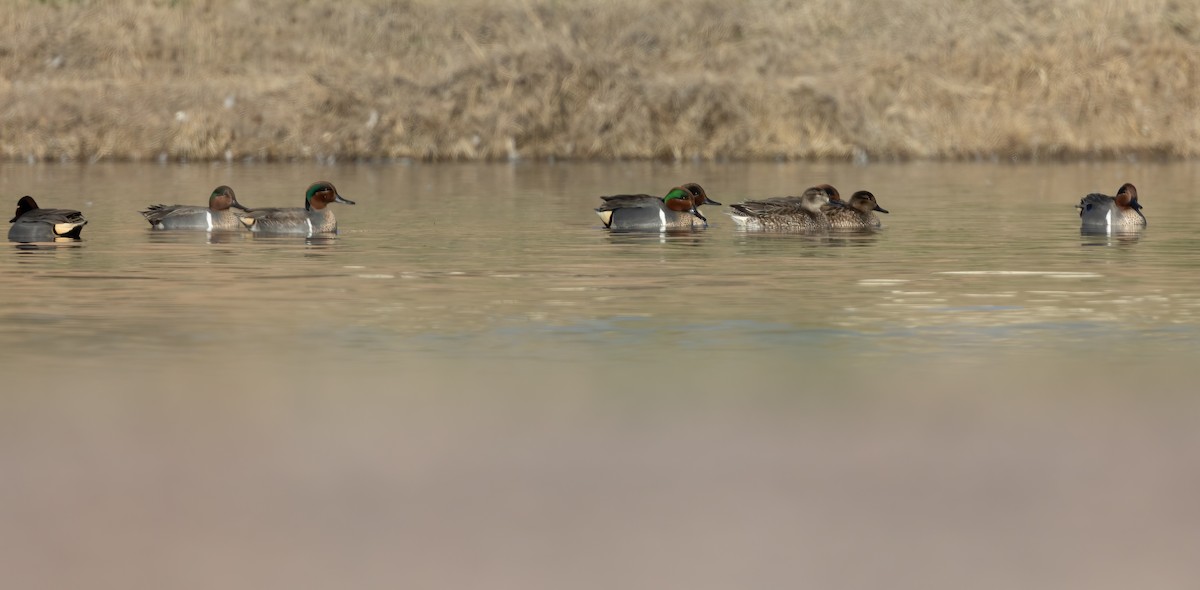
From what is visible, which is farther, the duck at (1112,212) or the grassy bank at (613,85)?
the grassy bank at (613,85)

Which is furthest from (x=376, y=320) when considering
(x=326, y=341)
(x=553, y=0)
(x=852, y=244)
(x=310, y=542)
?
(x=553, y=0)

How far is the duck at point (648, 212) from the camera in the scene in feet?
69.1

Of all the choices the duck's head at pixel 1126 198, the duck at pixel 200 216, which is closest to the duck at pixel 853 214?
the duck's head at pixel 1126 198

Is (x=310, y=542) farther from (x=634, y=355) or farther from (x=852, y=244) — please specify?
(x=852, y=244)

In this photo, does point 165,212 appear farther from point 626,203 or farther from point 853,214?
point 853,214

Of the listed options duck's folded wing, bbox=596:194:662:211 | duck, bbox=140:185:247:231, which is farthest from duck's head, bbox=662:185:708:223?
duck, bbox=140:185:247:231

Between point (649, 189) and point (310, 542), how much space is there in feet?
74.7

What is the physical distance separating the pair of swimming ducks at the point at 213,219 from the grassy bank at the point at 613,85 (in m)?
16.3

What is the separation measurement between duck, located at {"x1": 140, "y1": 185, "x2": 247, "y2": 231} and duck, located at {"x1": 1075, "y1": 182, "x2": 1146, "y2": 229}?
29.1 feet

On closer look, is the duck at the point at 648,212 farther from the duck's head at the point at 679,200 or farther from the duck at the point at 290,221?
the duck at the point at 290,221

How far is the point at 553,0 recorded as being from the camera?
44.6 m

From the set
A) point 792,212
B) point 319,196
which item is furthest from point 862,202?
point 319,196

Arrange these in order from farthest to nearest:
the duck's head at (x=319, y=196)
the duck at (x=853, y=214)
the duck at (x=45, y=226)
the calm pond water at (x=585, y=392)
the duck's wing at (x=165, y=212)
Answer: the duck's head at (x=319, y=196), the duck at (x=853, y=214), the duck's wing at (x=165, y=212), the duck at (x=45, y=226), the calm pond water at (x=585, y=392)

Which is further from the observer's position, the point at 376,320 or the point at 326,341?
the point at 376,320
